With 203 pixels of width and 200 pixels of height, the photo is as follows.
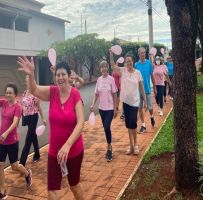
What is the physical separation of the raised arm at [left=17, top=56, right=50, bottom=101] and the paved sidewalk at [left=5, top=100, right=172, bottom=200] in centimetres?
182

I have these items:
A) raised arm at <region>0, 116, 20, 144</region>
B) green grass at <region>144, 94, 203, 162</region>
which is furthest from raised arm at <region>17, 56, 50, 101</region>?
green grass at <region>144, 94, 203, 162</region>

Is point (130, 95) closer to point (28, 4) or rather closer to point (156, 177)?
point (156, 177)

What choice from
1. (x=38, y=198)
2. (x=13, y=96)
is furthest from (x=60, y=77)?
(x=38, y=198)

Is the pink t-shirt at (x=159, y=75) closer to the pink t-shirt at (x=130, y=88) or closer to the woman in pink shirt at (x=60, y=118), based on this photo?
the pink t-shirt at (x=130, y=88)

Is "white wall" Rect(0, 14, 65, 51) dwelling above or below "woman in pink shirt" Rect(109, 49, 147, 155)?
above

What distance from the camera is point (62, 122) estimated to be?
353cm

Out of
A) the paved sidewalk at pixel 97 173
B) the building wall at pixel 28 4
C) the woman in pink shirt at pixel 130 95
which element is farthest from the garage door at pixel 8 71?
the woman in pink shirt at pixel 130 95

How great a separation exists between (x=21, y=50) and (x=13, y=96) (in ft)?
73.0

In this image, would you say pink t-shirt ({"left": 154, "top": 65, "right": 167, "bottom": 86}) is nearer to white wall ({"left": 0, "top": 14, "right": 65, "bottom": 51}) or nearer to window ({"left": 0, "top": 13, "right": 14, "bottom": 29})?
white wall ({"left": 0, "top": 14, "right": 65, "bottom": 51})

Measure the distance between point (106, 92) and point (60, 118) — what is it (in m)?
2.95

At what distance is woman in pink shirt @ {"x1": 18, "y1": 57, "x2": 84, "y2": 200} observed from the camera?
3.52 metres

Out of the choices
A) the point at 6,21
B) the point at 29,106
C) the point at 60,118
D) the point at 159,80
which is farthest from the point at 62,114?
the point at 6,21

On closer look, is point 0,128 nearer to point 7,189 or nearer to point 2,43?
point 7,189

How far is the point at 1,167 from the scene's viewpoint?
4961 mm
